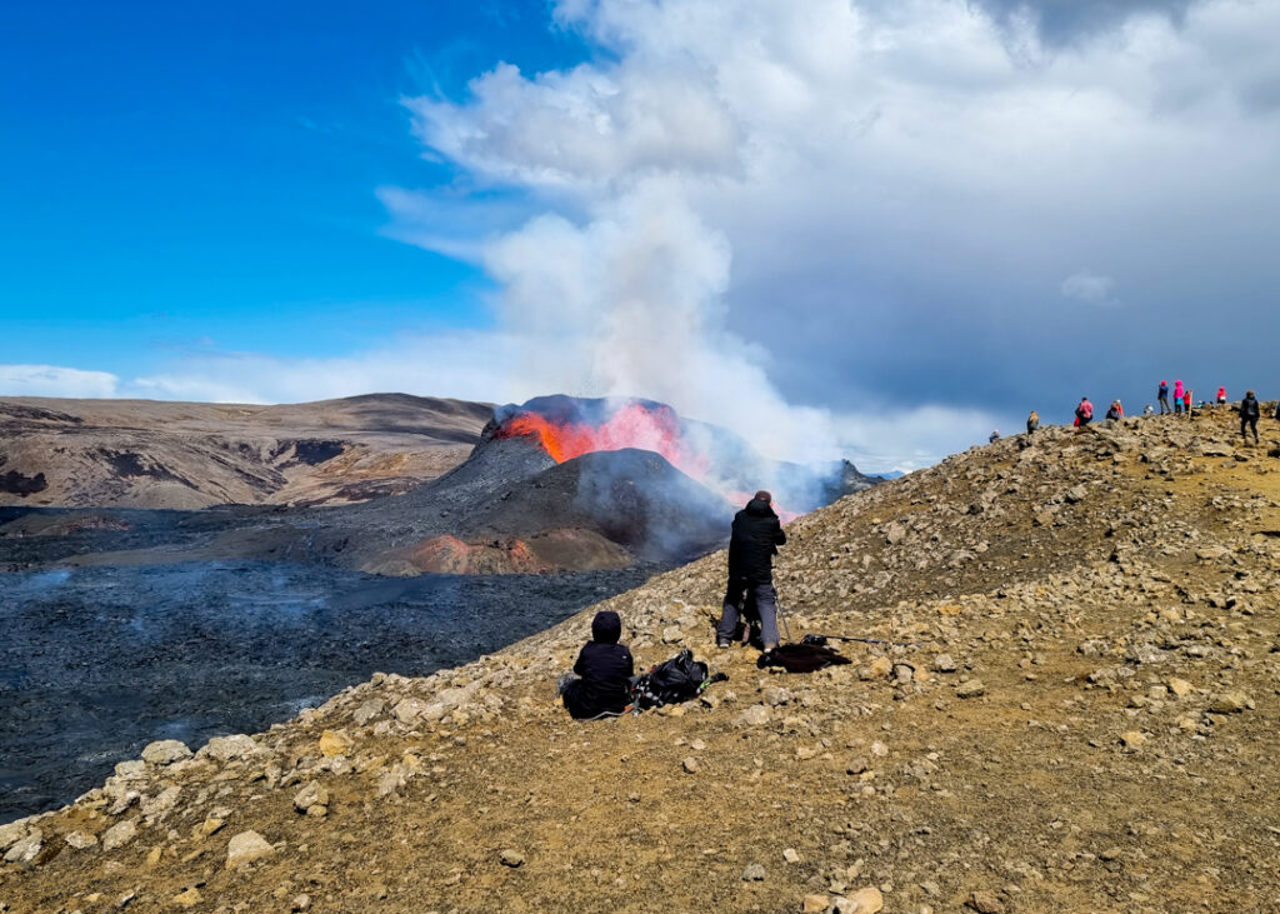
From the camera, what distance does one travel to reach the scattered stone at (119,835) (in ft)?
20.0

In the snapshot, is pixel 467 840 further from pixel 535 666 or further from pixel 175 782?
pixel 535 666

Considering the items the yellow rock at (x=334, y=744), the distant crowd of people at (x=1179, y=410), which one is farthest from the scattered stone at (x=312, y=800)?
the distant crowd of people at (x=1179, y=410)

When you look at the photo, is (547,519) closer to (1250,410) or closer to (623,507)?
(623,507)

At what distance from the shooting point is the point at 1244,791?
556 centimetres

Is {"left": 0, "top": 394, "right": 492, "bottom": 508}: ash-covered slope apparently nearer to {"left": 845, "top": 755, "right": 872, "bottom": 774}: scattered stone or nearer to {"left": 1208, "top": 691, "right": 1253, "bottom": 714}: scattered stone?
{"left": 845, "top": 755, "right": 872, "bottom": 774}: scattered stone

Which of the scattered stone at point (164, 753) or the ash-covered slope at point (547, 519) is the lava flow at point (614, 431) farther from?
the scattered stone at point (164, 753)

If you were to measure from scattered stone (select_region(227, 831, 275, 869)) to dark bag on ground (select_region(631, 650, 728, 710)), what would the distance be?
373cm

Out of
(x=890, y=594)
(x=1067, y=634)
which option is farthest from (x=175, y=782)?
(x=890, y=594)

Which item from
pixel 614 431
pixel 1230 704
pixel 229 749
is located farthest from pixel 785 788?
pixel 614 431

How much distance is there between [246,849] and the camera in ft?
18.8

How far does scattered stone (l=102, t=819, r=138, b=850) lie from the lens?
6.10 m

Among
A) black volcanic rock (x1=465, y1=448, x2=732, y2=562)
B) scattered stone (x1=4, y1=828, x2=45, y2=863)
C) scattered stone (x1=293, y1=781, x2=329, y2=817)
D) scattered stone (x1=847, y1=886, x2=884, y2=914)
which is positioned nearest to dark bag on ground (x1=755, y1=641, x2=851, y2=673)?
scattered stone (x1=847, y1=886, x2=884, y2=914)

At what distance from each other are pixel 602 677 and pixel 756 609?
2.82m

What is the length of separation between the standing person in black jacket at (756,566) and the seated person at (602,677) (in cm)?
215
